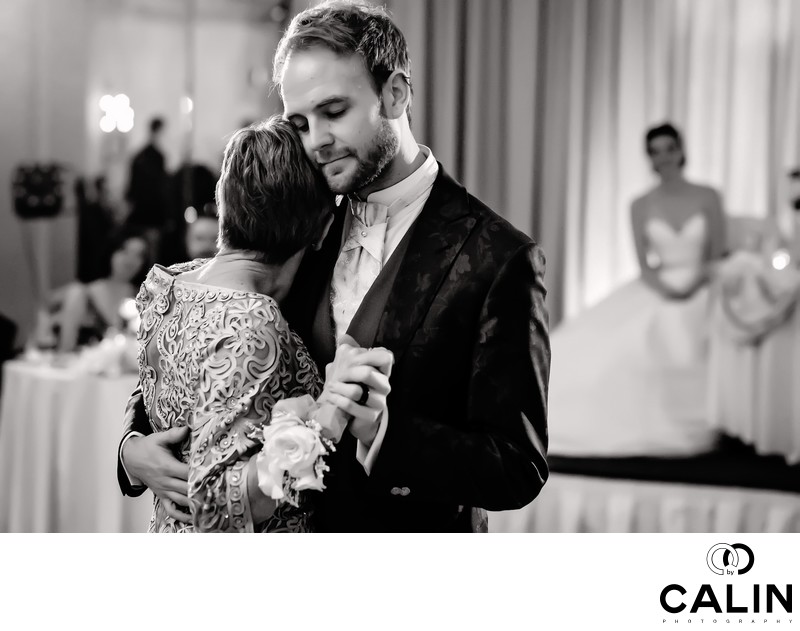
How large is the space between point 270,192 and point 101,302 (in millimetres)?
3869

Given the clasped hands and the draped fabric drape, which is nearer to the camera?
the clasped hands

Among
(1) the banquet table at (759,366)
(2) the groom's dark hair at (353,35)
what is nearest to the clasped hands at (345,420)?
(2) the groom's dark hair at (353,35)

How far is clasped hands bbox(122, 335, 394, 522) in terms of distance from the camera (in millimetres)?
1288

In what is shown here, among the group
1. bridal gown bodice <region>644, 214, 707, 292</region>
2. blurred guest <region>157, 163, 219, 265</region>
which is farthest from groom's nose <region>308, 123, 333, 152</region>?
blurred guest <region>157, 163, 219, 265</region>

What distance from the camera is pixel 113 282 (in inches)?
199

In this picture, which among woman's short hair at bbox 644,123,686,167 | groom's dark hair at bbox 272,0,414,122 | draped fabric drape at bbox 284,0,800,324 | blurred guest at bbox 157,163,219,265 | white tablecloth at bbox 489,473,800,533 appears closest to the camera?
groom's dark hair at bbox 272,0,414,122

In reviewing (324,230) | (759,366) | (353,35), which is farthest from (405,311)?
(759,366)

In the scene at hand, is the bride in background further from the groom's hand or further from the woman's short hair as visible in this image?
the groom's hand

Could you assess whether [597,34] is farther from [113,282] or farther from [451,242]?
[451,242]

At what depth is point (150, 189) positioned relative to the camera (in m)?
6.17

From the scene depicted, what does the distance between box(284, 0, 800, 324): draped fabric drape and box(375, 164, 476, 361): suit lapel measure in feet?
14.0
